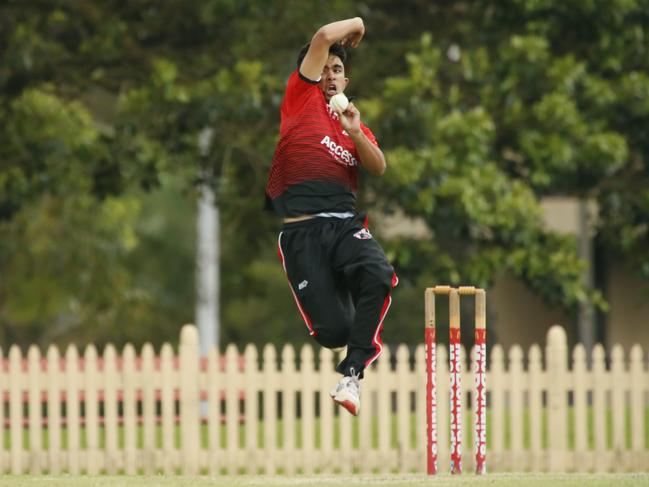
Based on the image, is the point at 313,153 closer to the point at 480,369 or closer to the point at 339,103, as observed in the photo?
the point at 339,103

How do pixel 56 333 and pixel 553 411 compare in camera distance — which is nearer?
pixel 553 411

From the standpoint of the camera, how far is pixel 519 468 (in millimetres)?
13648

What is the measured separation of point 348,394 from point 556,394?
6482mm

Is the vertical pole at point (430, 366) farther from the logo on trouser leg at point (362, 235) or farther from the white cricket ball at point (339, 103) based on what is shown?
the white cricket ball at point (339, 103)

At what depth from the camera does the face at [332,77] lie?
24.6 ft

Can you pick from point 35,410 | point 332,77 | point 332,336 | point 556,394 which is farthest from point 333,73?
point 35,410

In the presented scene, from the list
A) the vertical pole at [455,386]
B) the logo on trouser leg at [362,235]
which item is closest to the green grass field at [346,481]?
the vertical pole at [455,386]

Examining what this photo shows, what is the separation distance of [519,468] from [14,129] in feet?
21.4

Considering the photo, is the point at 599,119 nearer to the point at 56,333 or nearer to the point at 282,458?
the point at 282,458

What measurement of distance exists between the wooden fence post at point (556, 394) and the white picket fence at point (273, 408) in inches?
0.5

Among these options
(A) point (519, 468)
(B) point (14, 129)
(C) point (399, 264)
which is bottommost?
(A) point (519, 468)

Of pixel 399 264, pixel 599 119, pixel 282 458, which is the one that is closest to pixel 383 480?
pixel 282 458

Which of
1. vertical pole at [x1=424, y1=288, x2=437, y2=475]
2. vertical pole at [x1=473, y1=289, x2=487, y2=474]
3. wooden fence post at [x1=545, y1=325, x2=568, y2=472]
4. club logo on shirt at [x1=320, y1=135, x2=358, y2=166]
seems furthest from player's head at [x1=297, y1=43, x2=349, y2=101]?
wooden fence post at [x1=545, y1=325, x2=568, y2=472]

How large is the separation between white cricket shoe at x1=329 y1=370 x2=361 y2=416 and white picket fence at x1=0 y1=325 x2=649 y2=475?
232 inches
